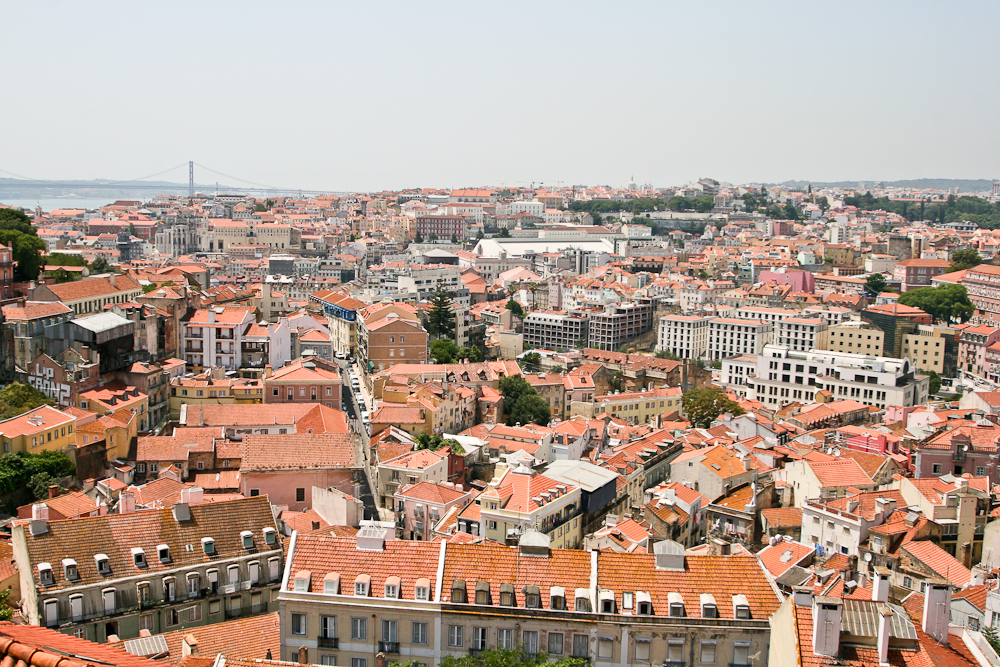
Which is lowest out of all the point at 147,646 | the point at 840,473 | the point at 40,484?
the point at 40,484

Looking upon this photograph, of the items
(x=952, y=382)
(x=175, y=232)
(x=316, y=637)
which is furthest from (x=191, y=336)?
(x=175, y=232)

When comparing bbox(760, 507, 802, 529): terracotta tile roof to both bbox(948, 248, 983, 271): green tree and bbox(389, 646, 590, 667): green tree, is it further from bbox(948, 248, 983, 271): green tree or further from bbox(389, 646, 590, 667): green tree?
bbox(948, 248, 983, 271): green tree

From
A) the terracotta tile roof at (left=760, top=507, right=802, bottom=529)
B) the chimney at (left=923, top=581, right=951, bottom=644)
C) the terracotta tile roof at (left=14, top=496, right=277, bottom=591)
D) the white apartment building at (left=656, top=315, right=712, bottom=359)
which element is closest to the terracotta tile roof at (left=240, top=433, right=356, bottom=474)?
the terracotta tile roof at (left=14, top=496, right=277, bottom=591)

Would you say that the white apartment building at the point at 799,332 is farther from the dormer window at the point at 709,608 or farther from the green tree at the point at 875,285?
the dormer window at the point at 709,608

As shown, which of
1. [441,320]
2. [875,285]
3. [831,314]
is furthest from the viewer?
[875,285]

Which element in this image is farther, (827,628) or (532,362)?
(532,362)

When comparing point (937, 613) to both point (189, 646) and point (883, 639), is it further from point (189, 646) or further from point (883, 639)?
point (189, 646)

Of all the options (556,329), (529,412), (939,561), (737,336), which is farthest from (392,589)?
(556,329)
